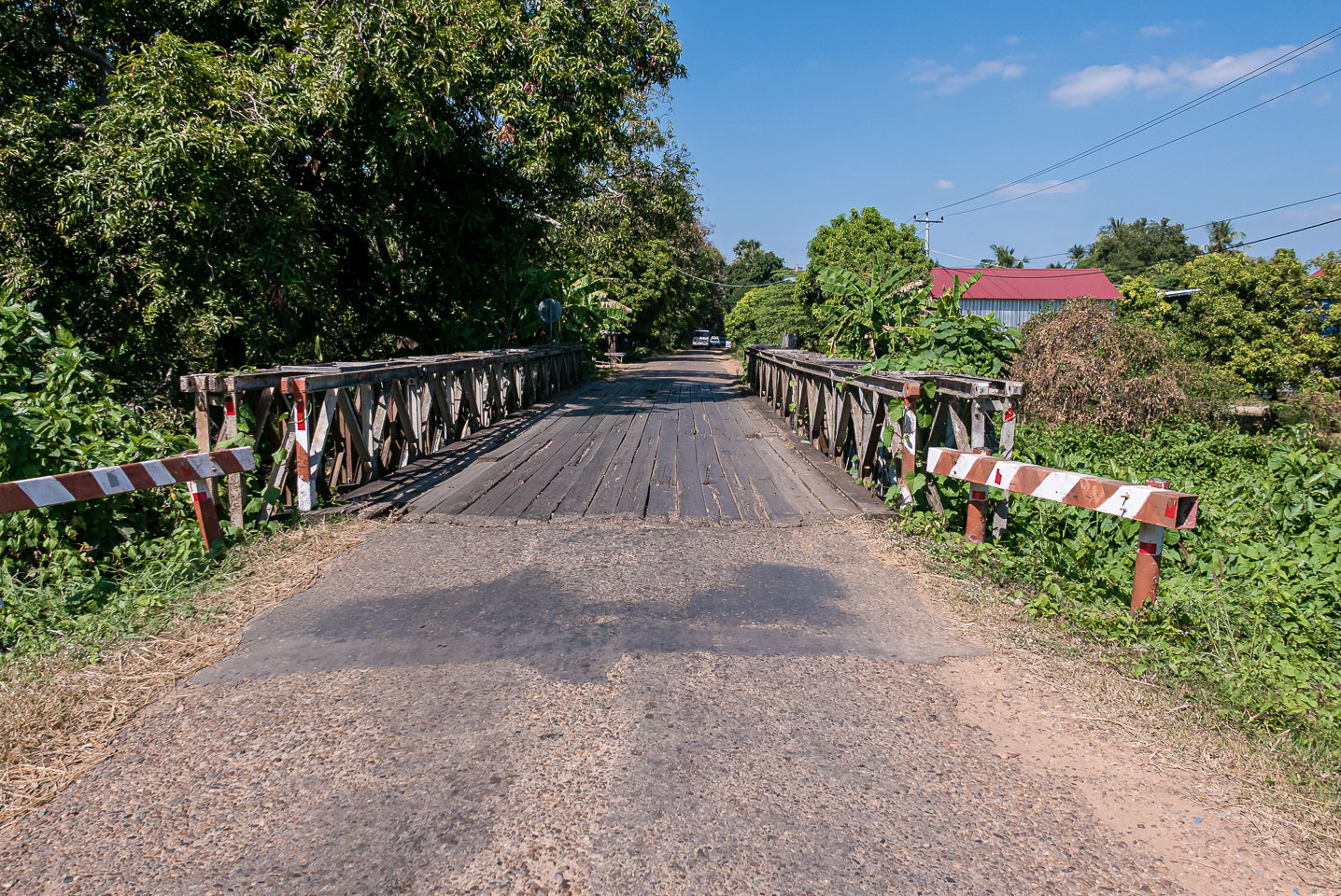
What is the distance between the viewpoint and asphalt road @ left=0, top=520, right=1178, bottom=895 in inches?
95.9

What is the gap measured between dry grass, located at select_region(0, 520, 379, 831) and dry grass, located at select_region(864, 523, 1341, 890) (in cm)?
399

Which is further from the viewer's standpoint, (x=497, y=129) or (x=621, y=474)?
(x=497, y=129)

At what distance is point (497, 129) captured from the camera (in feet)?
49.0

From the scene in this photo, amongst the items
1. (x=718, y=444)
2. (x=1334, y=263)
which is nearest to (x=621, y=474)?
(x=718, y=444)

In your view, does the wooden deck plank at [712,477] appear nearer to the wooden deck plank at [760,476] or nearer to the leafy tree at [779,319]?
the wooden deck plank at [760,476]

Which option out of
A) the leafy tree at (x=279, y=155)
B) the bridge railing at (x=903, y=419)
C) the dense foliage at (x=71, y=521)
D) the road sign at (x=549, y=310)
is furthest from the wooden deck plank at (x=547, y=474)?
the road sign at (x=549, y=310)

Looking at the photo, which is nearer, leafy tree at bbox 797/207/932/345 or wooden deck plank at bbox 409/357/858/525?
wooden deck plank at bbox 409/357/858/525

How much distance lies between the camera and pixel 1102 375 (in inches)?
645

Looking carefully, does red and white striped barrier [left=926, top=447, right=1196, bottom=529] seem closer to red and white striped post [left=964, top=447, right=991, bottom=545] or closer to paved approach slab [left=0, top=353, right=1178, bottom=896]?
red and white striped post [left=964, top=447, right=991, bottom=545]

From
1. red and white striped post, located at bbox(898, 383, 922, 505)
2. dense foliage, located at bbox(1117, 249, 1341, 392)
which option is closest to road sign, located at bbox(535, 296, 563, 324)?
red and white striped post, located at bbox(898, 383, 922, 505)

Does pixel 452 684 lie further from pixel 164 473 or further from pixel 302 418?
pixel 302 418

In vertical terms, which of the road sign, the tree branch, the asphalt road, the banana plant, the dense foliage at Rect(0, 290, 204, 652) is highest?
the tree branch

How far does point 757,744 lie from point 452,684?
145 centimetres

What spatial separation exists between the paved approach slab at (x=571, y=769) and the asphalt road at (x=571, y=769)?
1cm
